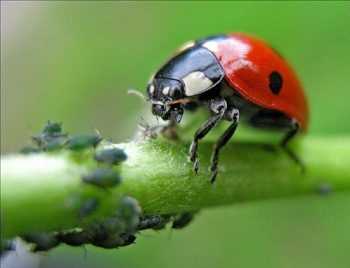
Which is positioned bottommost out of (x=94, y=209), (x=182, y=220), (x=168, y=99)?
(x=182, y=220)

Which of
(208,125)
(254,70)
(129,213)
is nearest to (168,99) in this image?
(208,125)

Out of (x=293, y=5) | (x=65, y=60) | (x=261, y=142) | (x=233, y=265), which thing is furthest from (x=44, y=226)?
(x=65, y=60)

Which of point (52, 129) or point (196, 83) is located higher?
point (196, 83)

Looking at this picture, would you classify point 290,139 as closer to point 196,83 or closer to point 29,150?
point 196,83

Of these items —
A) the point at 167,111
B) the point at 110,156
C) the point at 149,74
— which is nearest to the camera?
the point at 110,156

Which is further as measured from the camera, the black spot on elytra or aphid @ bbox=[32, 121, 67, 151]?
the black spot on elytra

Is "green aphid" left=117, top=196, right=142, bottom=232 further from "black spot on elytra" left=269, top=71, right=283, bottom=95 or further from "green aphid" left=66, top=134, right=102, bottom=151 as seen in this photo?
"black spot on elytra" left=269, top=71, right=283, bottom=95

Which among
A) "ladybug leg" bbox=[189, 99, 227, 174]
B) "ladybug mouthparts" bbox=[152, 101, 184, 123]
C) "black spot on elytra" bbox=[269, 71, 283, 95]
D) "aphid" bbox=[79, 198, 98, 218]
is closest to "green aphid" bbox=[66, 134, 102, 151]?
"aphid" bbox=[79, 198, 98, 218]

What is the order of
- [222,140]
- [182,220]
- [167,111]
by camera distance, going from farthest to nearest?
1. [167,111]
2. [222,140]
3. [182,220]
